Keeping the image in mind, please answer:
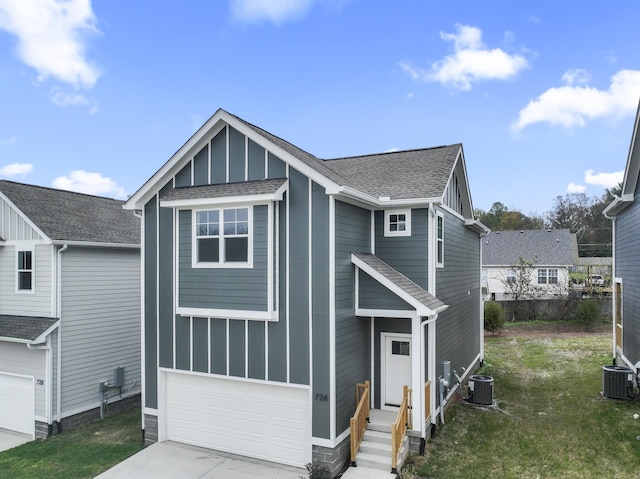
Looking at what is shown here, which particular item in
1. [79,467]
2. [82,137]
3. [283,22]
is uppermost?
[283,22]

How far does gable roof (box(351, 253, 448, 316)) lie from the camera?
7966 mm

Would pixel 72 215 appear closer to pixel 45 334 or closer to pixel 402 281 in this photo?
pixel 45 334

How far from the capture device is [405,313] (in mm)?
8281

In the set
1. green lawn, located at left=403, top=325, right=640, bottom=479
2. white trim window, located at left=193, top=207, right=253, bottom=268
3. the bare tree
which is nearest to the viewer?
green lawn, located at left=403, top=325, right=640, bottom=479

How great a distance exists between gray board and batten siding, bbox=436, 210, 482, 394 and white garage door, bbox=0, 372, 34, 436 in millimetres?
10809

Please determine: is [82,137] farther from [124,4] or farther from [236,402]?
[236,402]

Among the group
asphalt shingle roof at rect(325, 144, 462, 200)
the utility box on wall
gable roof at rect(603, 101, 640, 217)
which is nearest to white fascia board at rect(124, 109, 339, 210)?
asphalt shingle roof at rect(325, 144, 462, 200)

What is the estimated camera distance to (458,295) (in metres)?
12.4

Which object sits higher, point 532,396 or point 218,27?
point 218,27

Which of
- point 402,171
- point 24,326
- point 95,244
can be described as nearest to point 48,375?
point 24,326

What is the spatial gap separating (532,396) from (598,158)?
4590 cm

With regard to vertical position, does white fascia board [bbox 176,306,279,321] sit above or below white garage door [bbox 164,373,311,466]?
above

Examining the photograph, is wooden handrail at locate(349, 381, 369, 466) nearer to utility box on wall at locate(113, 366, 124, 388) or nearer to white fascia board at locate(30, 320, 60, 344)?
utility box on wall at locate(113, 366, 124, 388)

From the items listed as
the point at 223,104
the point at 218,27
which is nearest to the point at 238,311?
the point at 223,104
